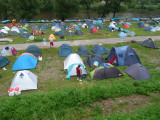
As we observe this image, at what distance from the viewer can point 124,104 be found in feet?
23.5

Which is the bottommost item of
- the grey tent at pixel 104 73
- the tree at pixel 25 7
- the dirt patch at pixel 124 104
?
the dirt patch at pixel 124 104

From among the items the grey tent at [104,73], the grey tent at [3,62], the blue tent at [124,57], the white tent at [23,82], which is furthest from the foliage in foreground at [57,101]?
the grey tent at [3,62]

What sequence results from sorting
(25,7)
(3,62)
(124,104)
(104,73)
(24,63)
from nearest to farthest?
(124,104), (104,73), (24,63), (3,62), (25,7)

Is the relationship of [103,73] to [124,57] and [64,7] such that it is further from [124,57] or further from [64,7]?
[64,7]

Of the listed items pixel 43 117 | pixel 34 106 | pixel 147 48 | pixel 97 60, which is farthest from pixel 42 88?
pixel 147 48

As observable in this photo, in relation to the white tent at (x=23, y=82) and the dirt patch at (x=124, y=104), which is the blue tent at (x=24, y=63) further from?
the dirt patch at (x=124, y=104)

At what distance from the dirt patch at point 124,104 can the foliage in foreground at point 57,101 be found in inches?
11.4

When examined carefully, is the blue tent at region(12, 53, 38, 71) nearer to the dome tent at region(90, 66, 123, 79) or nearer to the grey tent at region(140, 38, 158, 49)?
the dome tent at region(90, 66, 123, 79)

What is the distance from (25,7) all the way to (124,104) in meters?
36.8

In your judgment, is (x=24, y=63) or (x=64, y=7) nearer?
(x=24, y=63)

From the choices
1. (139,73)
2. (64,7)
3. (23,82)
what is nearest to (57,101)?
(23,82)

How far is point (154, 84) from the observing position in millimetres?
8500

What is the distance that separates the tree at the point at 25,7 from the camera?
34.2 metres

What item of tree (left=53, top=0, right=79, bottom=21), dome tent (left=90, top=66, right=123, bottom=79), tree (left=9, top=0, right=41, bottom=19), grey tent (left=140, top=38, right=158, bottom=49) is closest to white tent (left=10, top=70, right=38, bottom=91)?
dome tent (left=90, top=66, right=123, bottom=79)
